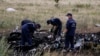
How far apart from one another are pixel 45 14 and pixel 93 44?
12112mm

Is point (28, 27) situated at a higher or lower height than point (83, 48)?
higher

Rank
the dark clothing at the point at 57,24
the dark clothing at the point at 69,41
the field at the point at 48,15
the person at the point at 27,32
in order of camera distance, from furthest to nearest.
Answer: the field at the point at 48,15
the dark clothing at the point at 57,24
the dark clothing at the point at 69,41
the person at the point at 27,32

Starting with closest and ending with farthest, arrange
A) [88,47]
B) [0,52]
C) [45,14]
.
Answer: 1. [0,52]
2. [88,47]
3. [45,14]

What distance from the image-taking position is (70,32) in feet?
56.9

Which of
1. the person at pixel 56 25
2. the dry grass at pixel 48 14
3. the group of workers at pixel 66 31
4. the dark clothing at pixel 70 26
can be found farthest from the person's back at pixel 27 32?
the dry grass at pixel 48 14

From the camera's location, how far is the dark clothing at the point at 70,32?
1714 centimetres

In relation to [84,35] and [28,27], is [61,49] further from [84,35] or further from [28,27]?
[84,35]

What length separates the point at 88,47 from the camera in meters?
18.0

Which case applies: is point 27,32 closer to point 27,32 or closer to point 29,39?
point 27,32

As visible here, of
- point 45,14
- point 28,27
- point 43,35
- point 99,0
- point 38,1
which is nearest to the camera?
point 28,27

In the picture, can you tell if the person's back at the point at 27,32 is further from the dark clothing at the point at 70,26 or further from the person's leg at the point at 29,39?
the dark clothing at the point at 70,26

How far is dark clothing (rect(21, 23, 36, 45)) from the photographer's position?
16.7 meters

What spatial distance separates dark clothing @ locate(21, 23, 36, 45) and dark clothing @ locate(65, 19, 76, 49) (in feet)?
5.34

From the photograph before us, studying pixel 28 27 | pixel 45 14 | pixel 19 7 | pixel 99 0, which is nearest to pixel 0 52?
pixel 28 27
